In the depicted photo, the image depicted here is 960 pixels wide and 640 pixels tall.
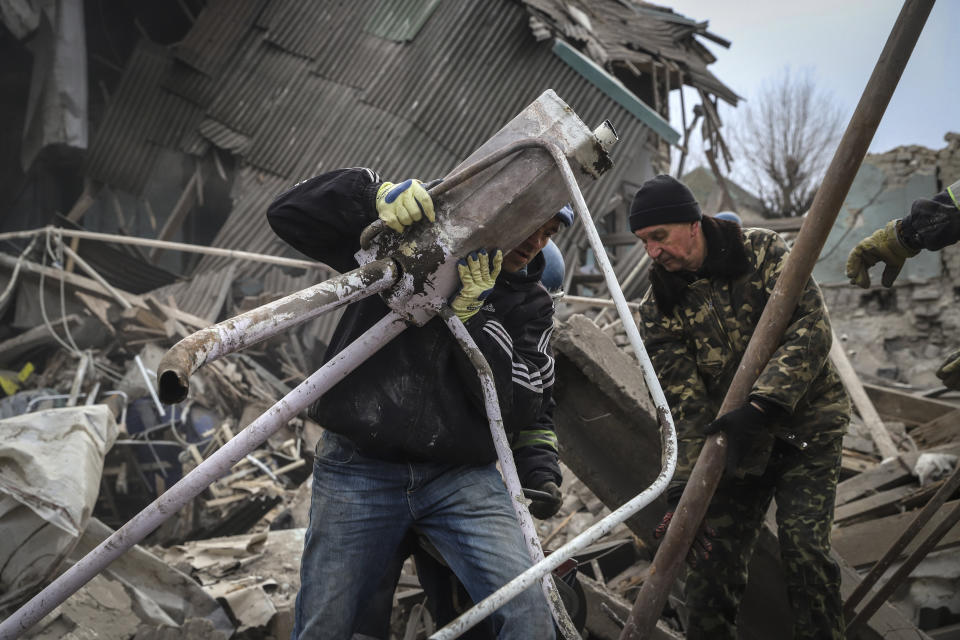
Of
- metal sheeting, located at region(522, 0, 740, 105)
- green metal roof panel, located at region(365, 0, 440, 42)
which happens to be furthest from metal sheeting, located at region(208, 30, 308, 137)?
metal sheeting, located at region(522, 0, 740, 105)

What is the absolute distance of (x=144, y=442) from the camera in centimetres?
649

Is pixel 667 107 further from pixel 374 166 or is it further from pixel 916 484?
pixel 916 484

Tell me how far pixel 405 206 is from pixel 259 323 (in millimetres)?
559

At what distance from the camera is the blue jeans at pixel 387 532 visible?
6.43ft

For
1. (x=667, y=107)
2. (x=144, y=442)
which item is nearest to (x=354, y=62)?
(x=667, y=107)

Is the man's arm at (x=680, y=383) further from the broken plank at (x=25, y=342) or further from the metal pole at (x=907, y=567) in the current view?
the broken plank at (x=25, y=342)

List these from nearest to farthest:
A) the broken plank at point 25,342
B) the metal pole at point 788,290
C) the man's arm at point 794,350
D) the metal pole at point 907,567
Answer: the metal pole at point 788,290
the man's arm at point 794,350
the metal pole at point 907,567
the broken plank at point 25,342

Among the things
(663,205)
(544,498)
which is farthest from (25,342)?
(663,205)

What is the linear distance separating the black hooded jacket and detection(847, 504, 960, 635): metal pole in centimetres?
200

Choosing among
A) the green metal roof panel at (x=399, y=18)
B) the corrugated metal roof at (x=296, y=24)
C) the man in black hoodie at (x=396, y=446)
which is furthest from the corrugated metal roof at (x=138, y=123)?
the man in black hoodie at (x=396, y=446)

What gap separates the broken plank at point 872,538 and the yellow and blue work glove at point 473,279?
3298mm

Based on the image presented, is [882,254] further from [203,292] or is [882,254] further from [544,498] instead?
[203,292]

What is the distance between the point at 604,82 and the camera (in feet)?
32.2

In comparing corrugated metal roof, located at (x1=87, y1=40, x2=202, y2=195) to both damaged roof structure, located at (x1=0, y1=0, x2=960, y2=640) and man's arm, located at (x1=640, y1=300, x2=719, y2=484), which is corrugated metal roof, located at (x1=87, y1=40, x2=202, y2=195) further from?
man's arm, located at (x1=640, y1=300, x2=719, y2=484)
